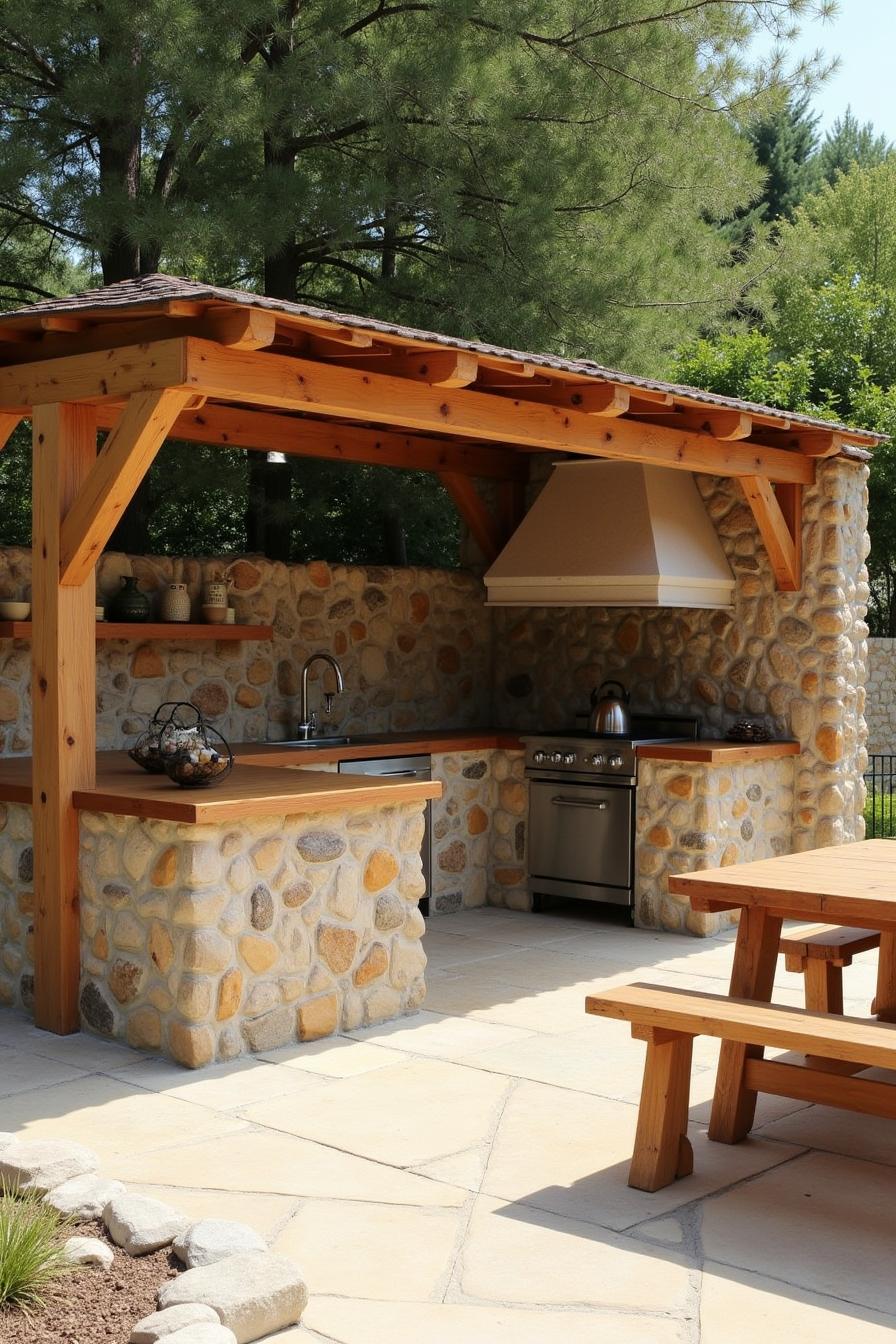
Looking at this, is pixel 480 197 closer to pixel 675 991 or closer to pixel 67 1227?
pixel 675 991

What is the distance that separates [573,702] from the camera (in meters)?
9.47

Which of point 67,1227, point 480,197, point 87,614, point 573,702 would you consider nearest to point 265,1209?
point 67,1227

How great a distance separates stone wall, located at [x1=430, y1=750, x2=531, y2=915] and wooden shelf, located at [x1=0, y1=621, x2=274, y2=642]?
4.50 feet

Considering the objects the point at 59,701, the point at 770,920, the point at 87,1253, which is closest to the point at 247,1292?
the point at 87,1253

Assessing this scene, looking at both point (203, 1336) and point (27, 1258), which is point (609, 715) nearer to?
point (27, 1258)

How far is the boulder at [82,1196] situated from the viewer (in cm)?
370

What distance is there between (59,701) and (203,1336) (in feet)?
10.5

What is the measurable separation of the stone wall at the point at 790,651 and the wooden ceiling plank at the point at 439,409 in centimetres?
76

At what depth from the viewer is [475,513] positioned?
9.48 m

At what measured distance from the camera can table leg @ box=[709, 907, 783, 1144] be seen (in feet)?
15.2

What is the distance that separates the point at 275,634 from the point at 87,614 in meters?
2.66

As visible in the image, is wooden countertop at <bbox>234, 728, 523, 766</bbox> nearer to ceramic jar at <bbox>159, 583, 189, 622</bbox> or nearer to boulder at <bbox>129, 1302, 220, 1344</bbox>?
ceramic jar at <bbox>159, 583, 189, 622</bbox>

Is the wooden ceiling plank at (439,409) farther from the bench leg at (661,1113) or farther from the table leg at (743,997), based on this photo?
the bench leg at (661,1113)

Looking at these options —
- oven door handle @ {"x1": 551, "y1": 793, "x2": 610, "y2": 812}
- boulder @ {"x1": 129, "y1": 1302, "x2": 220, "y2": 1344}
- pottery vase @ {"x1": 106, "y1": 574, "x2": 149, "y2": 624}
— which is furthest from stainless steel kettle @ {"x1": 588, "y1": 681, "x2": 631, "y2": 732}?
boulder @ {"x1": 129, "y1": 1302, "x2": 220, "y2": 1344}
